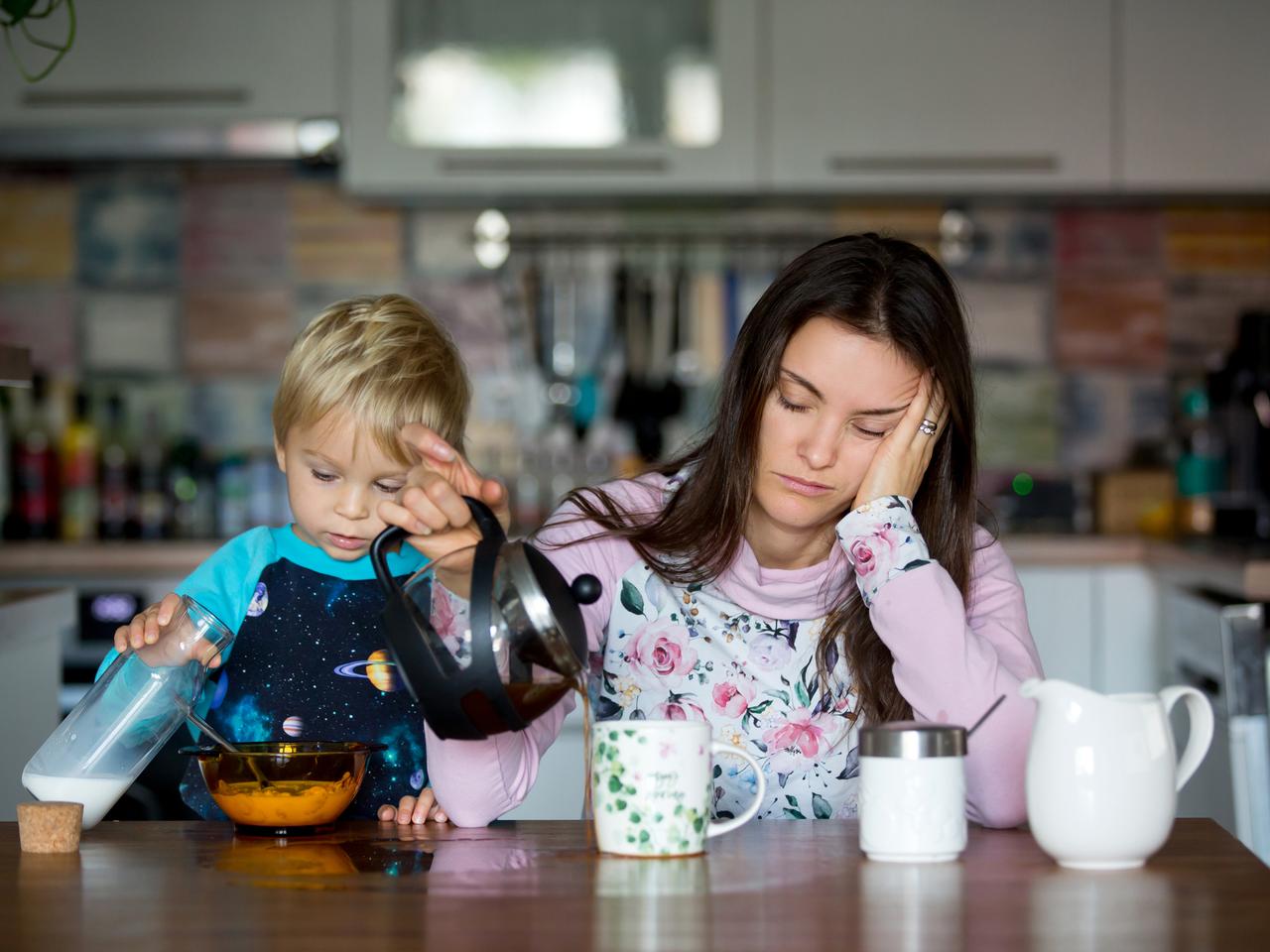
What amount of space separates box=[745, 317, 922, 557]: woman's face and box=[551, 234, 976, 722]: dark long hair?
1 centimetres

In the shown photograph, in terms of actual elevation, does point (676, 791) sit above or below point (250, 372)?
below

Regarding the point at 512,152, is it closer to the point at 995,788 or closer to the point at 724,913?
the point at 995,788

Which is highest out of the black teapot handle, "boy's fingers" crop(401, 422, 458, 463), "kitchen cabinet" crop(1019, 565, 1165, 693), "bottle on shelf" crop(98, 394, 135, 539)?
"boy's fingers" crop(401, 422, 458, 463)

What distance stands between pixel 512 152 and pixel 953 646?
6.85 ft

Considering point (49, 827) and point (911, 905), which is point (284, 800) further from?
point (911, 905)

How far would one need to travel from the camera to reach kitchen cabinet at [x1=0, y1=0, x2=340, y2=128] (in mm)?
3121

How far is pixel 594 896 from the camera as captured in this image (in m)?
0.95

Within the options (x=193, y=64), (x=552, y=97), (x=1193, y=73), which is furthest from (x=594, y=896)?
(x=1193, y=73)

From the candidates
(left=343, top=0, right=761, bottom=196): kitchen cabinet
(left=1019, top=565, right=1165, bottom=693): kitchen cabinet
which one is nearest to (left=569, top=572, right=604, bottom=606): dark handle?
(left=1019, top=565, right=1165, bottom=693): kitchen cabinet

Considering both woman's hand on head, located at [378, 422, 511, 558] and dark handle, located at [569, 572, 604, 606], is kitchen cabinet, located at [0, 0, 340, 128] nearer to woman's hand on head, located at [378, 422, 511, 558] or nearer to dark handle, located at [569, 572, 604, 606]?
woman's hand on head, located at [378, 422, 511, 558]

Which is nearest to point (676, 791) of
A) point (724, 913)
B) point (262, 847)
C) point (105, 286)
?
point (724, 913)

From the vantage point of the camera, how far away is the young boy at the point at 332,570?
156 cm

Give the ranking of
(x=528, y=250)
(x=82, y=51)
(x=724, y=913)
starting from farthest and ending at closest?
(x=528, y=250), (x=82, y=51), (x=724, y=913)

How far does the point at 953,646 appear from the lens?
4.28 ft
